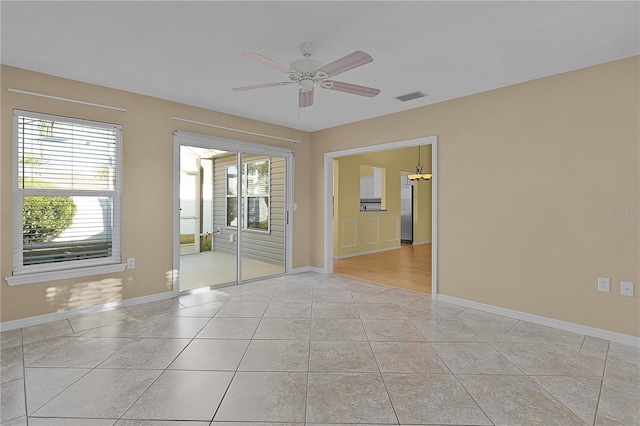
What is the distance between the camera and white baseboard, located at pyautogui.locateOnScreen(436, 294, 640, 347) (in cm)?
293

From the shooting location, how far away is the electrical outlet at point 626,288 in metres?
2.91

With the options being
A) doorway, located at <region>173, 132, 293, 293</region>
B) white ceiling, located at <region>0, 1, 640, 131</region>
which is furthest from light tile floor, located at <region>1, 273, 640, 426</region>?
white ceiling, located at <region>0, 1, 640, 131</region>

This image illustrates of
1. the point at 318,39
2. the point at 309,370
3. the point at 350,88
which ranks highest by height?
the point at 318,39

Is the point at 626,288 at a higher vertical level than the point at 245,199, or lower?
lower

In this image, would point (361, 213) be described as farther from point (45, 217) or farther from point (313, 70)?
point (45, 217)

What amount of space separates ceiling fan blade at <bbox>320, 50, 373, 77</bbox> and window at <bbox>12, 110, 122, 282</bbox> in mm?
2783

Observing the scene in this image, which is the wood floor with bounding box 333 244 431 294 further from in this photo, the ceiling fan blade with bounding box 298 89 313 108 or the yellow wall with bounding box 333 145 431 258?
the ceiling fan blade with bounding box 298 89 313 108

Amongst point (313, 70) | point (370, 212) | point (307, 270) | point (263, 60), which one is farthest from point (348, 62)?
point (370, 212)

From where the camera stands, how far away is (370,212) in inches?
322

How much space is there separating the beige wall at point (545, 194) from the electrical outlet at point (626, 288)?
1.8 inches

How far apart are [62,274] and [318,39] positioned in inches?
138

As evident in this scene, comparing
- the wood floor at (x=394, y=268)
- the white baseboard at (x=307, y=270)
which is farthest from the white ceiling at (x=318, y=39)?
the white baseboard at (x=307, y=270)

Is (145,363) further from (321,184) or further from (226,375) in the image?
(321,184)

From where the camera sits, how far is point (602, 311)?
3049 millimetres
